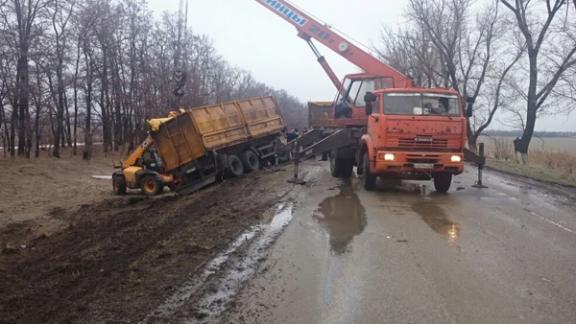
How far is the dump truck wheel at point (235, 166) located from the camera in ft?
65.0

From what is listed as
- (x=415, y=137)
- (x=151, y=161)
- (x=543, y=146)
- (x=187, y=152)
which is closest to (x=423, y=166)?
(x=415, y=137)

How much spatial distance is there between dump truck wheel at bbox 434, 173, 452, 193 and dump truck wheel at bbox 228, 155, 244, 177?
28.6 ft

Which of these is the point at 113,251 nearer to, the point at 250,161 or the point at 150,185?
the point at 150,185

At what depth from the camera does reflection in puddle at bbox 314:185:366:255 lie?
7.71m

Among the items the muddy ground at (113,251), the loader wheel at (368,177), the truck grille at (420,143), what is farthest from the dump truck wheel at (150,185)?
the truck grille at (420,143)

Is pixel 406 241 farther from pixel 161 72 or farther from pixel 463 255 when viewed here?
pixel 161 72

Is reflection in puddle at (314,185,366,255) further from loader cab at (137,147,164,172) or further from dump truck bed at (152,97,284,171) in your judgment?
loader cab at (137,147,164,172)

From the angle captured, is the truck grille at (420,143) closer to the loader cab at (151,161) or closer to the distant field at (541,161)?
the distant field at (541,161)

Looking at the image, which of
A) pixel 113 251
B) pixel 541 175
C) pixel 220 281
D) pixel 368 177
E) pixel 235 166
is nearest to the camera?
pixel 220 281

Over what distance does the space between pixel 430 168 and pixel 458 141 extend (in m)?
0.95

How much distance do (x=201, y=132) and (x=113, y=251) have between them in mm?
10685

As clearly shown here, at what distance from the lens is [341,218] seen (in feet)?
30.9

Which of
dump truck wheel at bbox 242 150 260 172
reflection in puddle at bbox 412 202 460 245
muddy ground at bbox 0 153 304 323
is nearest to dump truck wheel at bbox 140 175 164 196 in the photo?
muddy ground at bbox 0 153 304 323

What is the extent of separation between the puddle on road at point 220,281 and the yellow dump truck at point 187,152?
35.5ft
